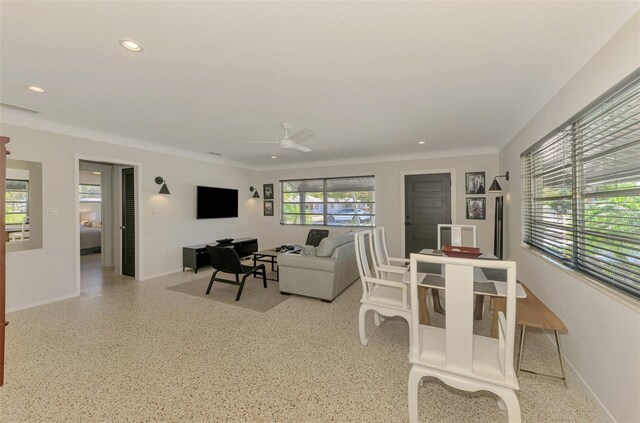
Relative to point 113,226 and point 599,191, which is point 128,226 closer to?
point 113,226

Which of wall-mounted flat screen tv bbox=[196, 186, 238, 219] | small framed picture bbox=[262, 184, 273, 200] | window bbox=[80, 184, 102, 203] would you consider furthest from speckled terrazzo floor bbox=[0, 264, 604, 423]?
window bbox=[80, 184, 102, 203]

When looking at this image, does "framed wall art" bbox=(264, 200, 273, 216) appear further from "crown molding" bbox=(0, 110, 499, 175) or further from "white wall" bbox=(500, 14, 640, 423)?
"white wall" bbox=(500, 14, 640, 423)

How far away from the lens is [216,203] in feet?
20.4

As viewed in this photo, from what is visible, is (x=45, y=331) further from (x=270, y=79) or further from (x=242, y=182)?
(x=242, y=182)

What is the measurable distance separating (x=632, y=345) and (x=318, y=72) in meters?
2.75

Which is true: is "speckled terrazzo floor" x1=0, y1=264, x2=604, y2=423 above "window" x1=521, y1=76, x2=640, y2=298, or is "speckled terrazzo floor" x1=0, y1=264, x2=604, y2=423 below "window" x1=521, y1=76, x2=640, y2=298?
below

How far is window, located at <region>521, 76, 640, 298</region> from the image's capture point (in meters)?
1.55

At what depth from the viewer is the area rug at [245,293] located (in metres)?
3.64

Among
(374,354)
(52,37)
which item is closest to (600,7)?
(374,354)

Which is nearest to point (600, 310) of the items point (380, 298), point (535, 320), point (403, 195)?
point (535, 320)

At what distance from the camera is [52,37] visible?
1.86m

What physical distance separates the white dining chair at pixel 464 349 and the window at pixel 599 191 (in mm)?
900

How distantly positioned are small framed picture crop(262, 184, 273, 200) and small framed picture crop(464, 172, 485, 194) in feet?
15.5

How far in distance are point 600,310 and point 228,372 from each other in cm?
271
